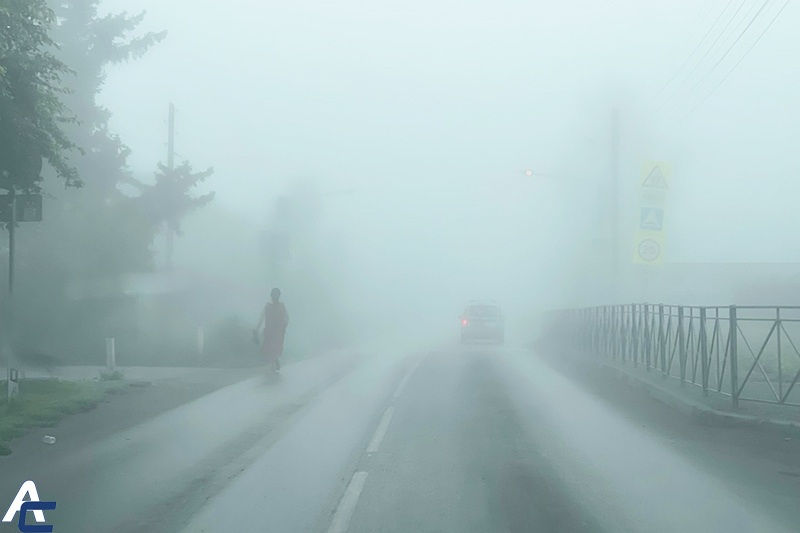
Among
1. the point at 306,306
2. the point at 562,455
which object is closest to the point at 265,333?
the point at 562,455

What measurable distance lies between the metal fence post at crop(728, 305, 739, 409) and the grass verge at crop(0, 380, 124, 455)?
29.6 feet

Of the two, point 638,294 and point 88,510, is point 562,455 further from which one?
point 638,294

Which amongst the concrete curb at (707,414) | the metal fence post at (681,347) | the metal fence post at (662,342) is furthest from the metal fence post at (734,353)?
the metal fence post at (662,342)

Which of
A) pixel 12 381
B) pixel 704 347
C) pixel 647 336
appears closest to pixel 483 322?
pixel 647 336

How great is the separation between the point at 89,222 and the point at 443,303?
8148 centimetres

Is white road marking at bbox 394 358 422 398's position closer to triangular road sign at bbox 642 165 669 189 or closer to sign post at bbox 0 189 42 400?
sign post at bbox 0 189 42 400

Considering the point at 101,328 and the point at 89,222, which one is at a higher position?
the point at 89,222

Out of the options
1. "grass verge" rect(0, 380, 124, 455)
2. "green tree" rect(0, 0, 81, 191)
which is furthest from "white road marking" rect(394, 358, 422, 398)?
"green tree" rect(0, 0, 81, 191)

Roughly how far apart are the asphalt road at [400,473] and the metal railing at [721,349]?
1.38 meters

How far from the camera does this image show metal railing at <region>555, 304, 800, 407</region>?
1173 cm

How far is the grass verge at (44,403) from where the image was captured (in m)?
10.5

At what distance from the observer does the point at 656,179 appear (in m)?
21.0

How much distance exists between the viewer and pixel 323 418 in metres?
12.0

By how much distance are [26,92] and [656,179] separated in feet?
48.2
